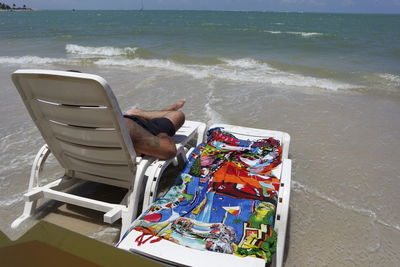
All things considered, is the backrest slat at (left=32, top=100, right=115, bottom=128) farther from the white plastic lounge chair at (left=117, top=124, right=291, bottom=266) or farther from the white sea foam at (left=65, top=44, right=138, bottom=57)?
the white sea foam at (left=65, top=44, right=138, bottom=57)

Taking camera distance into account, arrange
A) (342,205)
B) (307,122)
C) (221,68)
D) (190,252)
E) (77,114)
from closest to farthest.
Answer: (190,252), (77,114), (342,205), (307,122), (221,68)

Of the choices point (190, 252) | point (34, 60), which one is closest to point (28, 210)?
point (190, 252)

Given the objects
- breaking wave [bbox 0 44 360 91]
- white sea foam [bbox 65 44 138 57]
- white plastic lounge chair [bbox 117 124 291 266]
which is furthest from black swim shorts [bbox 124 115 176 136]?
white sea foam [bbox 65 44 138 57]

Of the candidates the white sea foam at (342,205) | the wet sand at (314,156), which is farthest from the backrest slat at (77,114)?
the white sea foam at (342,205)

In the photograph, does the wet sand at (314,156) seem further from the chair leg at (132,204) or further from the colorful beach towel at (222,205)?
the colorful beach towel at (222,205)

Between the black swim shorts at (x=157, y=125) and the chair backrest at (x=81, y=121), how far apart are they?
0.54 m

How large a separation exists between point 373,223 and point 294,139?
1.85 meters

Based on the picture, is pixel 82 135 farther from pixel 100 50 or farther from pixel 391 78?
pixel 100 50

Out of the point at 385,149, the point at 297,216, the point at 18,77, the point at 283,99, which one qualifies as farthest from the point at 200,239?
the point at 283,99

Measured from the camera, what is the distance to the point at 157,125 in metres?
3.13

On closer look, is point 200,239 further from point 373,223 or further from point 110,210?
point 373,223

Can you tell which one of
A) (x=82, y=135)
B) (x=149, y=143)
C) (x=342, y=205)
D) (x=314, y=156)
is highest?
(x=82, y=135)

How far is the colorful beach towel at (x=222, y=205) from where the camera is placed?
6.64ft

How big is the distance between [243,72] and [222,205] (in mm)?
7656
